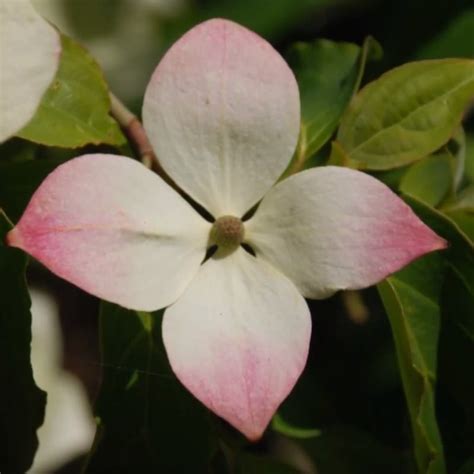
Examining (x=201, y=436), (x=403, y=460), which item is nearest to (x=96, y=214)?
(x=201, y=436)

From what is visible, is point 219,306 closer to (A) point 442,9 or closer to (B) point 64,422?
(B) point 64,422

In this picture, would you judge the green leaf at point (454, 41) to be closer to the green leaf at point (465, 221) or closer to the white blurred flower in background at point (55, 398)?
the green leaf at point (465, 221)

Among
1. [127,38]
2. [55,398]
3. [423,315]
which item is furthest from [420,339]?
[127,38]

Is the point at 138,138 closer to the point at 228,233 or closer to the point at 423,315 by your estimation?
the point at 228,233

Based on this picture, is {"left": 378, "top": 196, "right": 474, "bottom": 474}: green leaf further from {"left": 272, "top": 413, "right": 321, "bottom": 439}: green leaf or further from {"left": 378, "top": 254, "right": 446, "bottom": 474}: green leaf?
{"left": 272, "top": 413, "right": 321, "bottom": 439}: green leaf

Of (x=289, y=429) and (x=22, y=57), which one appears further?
(x=289, y=429)

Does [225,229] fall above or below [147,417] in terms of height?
above
